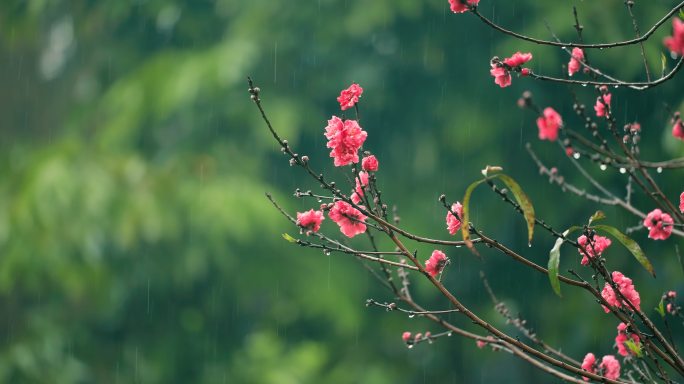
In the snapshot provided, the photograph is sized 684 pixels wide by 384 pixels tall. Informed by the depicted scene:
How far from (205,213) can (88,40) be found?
268 cm

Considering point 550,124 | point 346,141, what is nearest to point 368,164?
point 346,141

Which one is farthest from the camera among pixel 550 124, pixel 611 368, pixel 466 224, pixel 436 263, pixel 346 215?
pixel 611 368

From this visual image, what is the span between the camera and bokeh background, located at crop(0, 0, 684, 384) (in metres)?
4.14

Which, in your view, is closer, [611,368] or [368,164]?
[368,164]

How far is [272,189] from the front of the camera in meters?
4.62

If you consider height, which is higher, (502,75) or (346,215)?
(502,75)

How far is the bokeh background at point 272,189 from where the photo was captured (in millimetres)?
4141

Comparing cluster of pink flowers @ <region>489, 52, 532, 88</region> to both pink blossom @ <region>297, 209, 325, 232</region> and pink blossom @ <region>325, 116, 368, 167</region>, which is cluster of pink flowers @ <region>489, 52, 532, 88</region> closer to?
pink blossom @ <region>325, 116, 368, 167</region>

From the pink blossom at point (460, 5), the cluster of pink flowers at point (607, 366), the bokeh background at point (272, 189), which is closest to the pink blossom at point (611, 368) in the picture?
the cluster of pink flowers at point (607, 366)

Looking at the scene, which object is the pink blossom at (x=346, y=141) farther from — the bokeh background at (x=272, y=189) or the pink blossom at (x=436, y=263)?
the bokeh background at (x=272, y=189)

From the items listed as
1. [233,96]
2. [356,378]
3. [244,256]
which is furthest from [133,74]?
[356,378]

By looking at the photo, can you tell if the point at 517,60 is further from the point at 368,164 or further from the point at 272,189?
the point at 272,189

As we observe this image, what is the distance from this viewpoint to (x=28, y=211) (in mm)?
4012

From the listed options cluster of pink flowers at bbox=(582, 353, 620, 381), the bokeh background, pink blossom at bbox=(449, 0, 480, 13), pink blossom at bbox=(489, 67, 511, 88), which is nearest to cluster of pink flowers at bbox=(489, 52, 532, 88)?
pink blossom at bbox=(489, 67, 511, 88)
